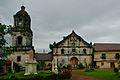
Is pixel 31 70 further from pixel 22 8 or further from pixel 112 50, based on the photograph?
pixel 112 50

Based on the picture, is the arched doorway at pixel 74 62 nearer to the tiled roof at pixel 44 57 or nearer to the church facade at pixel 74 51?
the church facade at pixel 74 51

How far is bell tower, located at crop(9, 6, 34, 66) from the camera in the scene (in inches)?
2360

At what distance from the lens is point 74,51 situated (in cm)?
6812

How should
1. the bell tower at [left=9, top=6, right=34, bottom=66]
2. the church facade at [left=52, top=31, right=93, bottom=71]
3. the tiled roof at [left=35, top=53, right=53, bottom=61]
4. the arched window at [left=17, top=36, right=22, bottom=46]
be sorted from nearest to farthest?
the bell tower at [left=9, top=6, right=34, bottom=66], the arched window at [left=17, top=36, right=22, bottom=46], the church facade at [left=52, top=31, right=93, bottom=71], the tiled roof at [left=35, top=53, right=53, bottom=61]

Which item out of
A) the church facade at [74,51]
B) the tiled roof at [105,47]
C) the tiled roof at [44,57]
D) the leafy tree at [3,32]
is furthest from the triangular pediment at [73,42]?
the leafy tree at [3,32]

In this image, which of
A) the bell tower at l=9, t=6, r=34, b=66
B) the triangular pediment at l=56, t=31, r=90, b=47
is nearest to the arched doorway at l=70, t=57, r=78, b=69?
the triangular pediment at l=56, t=31, r=90, b=47

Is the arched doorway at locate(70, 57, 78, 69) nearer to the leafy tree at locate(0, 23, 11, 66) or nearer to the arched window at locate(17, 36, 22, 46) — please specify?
the arched window at locate(17, 36, 22, 46)

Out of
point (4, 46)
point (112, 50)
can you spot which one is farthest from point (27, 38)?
point (4, 46)

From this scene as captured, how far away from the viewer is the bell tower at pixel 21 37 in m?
59.9

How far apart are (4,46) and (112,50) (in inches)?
1703

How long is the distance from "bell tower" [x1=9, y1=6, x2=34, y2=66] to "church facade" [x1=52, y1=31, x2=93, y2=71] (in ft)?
30.8

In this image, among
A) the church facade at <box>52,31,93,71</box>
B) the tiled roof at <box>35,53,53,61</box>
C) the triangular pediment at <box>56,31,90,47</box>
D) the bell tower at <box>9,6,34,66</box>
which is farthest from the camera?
the tiled roof at <box>35,53,53,61</box>

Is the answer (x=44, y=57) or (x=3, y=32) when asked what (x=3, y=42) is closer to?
(x=3, y=32)

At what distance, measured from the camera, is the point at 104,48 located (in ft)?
228
